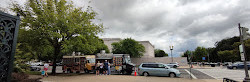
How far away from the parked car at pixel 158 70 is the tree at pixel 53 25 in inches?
254

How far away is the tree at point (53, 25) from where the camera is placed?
14508 mm

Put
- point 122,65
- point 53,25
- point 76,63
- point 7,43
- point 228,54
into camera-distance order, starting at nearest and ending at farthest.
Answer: point 7,43 < point 53,25 < point 122,65 < point 76,63 < point 228,54

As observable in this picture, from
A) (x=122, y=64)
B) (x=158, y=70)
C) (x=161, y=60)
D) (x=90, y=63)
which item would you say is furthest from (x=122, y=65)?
(x=161, y=60)

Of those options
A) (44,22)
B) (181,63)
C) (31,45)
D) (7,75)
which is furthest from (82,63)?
(181,63)

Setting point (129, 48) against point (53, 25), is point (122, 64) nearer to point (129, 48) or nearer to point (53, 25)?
point (53, 25)

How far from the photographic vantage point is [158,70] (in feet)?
51.5

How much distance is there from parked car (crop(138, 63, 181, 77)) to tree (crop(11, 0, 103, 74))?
21.2 feet

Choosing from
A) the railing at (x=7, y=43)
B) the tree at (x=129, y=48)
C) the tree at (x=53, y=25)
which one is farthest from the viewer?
the tree at (x=129, y=48)

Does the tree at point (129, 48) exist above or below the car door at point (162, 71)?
above

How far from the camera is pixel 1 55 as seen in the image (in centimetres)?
322

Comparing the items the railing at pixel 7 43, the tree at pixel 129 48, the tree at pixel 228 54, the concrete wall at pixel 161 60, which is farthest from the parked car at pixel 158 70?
the tree at pixel 228 54

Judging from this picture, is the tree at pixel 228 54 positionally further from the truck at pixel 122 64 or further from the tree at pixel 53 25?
the tree at pixel 53 25

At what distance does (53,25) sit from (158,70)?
11.8 meters

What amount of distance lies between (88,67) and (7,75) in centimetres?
1717
